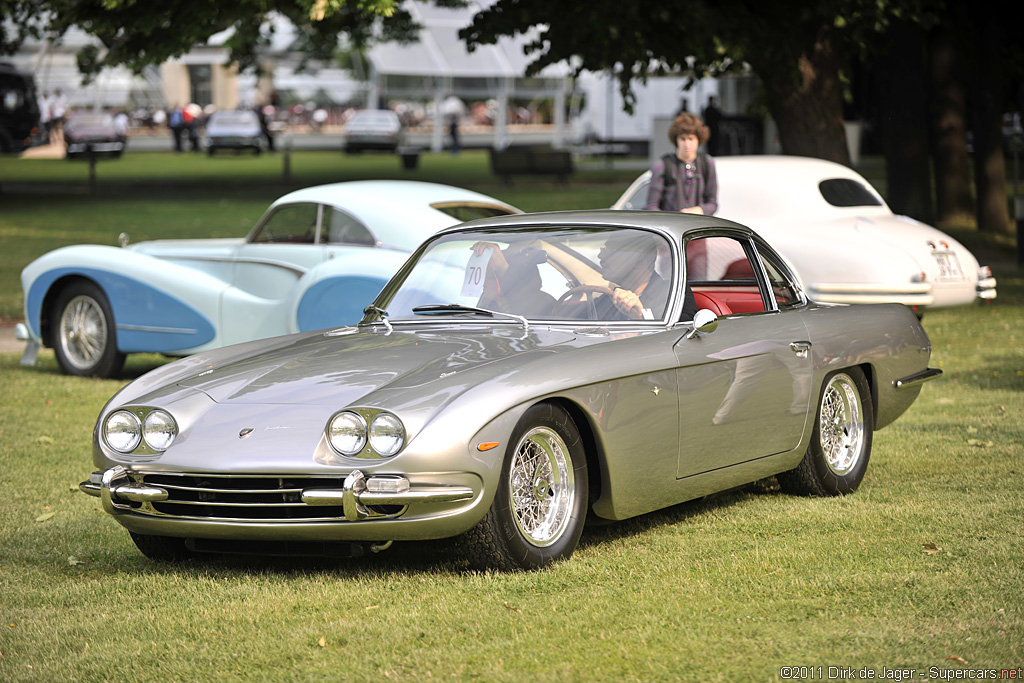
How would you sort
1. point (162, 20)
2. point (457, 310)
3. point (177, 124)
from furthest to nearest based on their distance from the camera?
point (177, 124), point (162, 20), point (457, 310)

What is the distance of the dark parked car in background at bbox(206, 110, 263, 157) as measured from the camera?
5247 cm

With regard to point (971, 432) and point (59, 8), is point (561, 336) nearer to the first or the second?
point (971, 432)

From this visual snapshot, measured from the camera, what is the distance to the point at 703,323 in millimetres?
5891

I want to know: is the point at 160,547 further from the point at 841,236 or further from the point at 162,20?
the point at 162,20

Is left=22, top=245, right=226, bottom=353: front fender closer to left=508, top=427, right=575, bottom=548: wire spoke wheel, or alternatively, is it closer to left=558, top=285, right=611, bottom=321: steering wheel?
left=558, top=285, right=611, bottom=321: steering wheel

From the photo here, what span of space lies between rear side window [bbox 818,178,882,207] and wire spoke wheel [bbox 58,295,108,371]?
23.0ft

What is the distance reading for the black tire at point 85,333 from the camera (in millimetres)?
10938

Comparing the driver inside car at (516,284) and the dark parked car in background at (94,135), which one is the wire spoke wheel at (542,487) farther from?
the dark parked car in background at (94,135)

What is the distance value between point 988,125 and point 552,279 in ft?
61.0

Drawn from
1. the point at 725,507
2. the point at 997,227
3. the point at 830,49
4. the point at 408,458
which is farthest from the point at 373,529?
the point at 997,227

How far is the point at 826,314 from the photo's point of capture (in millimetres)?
6938

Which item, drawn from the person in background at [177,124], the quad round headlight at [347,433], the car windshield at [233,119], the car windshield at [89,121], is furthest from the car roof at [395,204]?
the person in background at [177,124]

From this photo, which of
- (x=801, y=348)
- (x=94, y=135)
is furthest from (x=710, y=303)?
(x=94, y=135)

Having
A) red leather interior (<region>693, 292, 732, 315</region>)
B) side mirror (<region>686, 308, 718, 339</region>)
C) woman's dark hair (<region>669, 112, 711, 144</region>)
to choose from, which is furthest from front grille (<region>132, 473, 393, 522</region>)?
woman's dark hair (<region>669, 112, 711, 144</region>)
